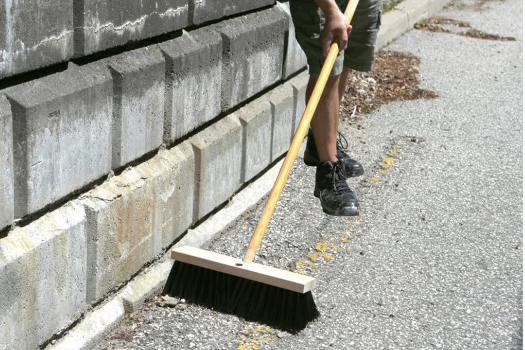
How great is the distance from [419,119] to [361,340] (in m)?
3.22

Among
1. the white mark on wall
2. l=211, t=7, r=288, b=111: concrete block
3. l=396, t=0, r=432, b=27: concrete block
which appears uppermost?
the white mark on wall

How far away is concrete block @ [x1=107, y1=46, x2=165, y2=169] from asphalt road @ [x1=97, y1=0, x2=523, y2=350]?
0.65 metres

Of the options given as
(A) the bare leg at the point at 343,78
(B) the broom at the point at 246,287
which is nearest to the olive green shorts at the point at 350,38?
(A) the bare leg at the point at 343,78

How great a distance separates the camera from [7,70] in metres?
2.55

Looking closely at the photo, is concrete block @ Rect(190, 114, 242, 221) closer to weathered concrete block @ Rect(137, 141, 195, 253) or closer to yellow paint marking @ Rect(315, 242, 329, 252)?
weathered concrete block @ Rect(137, 141, 195, 253)

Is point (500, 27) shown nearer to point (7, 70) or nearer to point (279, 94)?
point (279, 94)

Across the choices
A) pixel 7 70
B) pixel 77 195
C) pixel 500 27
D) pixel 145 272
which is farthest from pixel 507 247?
pixel 500 27

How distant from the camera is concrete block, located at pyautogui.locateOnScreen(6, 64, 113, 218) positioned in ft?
8.64

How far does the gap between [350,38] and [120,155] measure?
77.2 inches

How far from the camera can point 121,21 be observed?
10.2 feet

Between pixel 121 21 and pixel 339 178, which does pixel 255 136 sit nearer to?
pixel 339 178

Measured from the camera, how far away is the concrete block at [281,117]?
4699 mm

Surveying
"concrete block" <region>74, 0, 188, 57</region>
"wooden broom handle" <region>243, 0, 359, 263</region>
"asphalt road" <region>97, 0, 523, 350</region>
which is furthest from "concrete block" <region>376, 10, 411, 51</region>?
"concrete block" <region>74, 0, 188, 57</region>

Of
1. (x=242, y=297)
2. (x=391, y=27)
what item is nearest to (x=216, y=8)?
(x=242, y=297)
